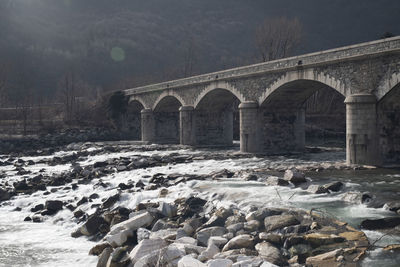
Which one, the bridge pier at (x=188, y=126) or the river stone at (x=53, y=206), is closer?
the river stone at (x=53, y=206)

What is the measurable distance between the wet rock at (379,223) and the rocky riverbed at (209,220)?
0.02 metres

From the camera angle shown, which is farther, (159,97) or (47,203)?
(159,97)

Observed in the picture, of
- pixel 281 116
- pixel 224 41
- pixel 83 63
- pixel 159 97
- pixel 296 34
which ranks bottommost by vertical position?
pixel 281 116

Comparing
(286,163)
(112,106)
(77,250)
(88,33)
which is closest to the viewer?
(77,250)

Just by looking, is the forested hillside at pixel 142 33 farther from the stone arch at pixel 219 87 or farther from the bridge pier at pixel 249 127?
the bridge pier at pixel 249 127

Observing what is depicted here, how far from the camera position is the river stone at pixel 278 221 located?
8.34m

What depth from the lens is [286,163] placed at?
20.7 metres

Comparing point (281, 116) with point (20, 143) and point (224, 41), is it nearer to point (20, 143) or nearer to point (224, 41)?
point (20, 143)

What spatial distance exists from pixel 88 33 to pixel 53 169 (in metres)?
87.8

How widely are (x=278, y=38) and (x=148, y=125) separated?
1707 centimetres

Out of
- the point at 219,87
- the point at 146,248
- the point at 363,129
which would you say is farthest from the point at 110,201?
the point at 219,87

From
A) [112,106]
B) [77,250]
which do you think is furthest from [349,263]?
[112,106]

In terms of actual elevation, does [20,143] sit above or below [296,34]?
below

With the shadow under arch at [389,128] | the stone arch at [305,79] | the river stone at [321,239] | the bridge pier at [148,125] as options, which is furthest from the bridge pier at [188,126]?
the river stone at [321,239]
